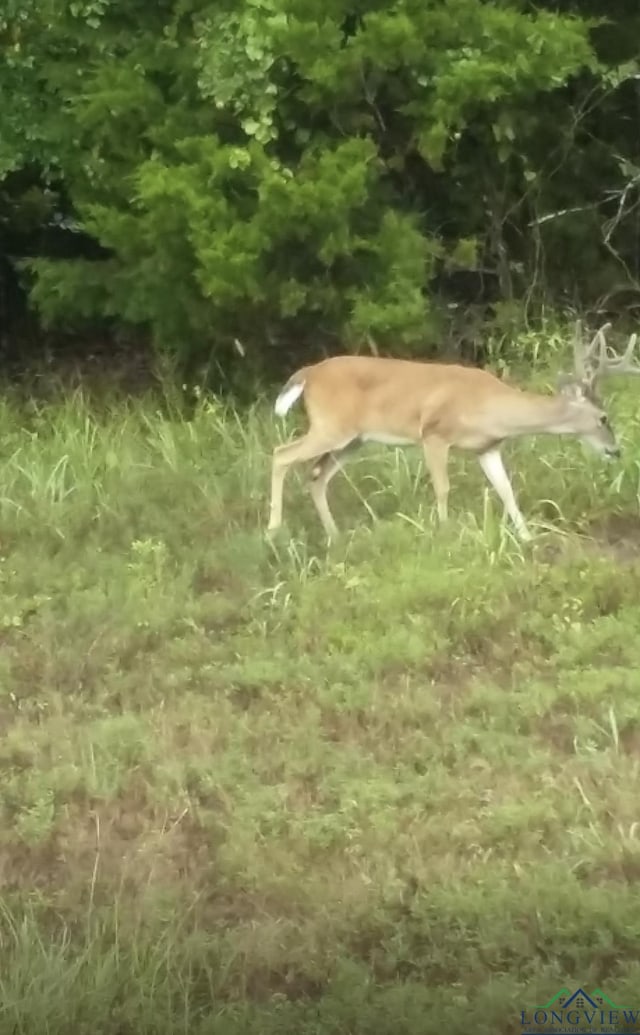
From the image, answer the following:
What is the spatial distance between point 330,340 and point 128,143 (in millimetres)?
1957

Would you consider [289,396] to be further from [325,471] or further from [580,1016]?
[580,1016]

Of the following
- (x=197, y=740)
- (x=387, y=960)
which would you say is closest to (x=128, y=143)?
(x=197, y=740)

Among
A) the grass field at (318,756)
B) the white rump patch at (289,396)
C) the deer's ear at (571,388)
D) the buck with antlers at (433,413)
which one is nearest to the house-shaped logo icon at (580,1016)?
the grass field at (318,756)

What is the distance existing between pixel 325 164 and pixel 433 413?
290 centimetres

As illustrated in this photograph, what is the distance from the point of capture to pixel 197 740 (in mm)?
5551

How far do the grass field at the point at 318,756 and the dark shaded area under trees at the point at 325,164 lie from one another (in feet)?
7.58

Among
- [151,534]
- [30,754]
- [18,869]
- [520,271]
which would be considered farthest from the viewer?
[520,271]

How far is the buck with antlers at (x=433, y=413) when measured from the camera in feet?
25.4

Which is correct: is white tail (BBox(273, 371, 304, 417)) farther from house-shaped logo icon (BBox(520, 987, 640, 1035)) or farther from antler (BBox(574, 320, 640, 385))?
house-shaped logo icon (BBox(520, 987, 640, 1035))

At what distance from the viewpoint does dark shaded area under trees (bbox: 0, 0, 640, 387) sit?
9.78 metres

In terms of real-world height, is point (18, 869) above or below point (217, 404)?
above

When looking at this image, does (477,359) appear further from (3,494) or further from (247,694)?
(247,694)

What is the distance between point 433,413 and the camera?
25.4 feet

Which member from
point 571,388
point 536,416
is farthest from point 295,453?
point 571,388
